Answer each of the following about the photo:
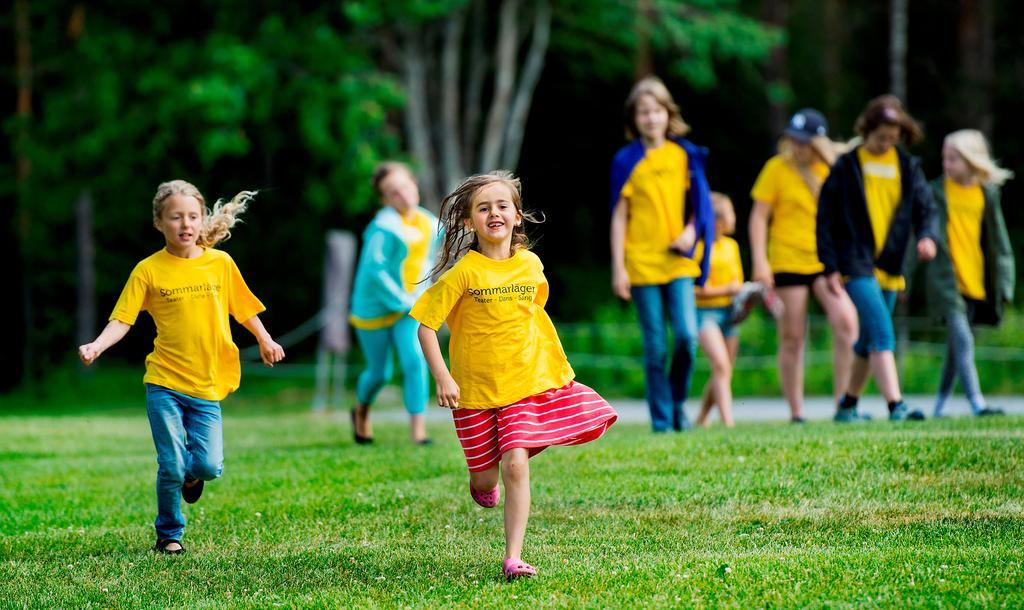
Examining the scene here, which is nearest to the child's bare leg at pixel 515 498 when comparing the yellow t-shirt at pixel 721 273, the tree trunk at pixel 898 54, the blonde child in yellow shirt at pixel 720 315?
the blonde child in yellow shirt at pixel 720 315

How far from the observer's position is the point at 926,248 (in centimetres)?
912

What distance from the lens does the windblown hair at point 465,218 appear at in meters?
5.85

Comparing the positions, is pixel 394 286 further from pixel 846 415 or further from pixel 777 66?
pixel 777 66

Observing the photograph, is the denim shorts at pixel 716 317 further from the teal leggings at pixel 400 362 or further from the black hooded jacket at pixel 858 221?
the teal leggings at pixel 400 362

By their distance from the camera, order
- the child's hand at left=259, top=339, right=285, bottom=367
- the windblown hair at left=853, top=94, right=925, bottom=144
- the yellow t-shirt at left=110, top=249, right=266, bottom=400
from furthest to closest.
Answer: the windblown hair at left=853, top=94, right=925, bottom=144 < the yellow t-shirt at left=110, top=249, right=266, bottom=400 < the child's hand at left=259, top=339, right=285, bottom=367

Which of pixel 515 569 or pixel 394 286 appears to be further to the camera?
pixel 394 286

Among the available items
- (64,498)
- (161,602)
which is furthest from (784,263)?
(161,602)

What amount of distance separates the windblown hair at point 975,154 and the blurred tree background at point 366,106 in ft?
29.7

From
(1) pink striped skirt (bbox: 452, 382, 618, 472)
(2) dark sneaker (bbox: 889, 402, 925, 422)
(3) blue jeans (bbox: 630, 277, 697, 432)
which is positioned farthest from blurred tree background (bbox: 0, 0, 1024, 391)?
(1) pink striped skirt (bbox: 452, 382, 618, 472)

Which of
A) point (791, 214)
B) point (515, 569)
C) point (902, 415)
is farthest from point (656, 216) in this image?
point (515, 569)

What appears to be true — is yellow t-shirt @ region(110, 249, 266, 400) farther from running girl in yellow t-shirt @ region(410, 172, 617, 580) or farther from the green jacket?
the green jacket

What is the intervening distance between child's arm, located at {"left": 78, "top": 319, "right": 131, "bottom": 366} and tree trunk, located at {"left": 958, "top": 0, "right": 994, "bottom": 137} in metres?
21.2

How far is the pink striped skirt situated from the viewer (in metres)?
5.57

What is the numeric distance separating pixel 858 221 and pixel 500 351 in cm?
462
